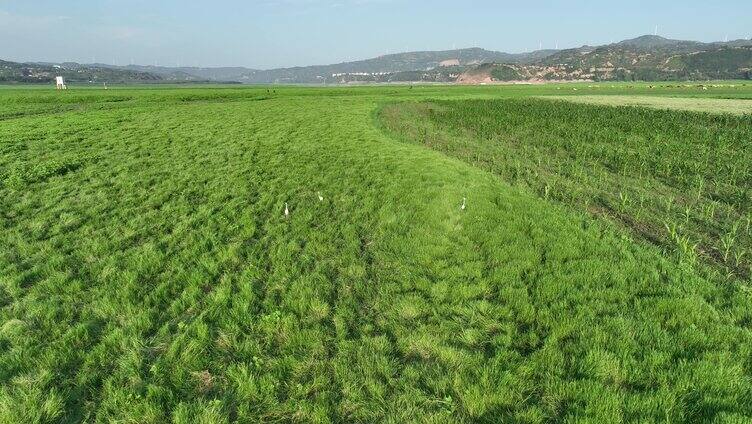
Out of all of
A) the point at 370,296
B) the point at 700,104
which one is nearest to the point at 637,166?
the point at 370,296

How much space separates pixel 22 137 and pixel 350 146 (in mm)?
20505

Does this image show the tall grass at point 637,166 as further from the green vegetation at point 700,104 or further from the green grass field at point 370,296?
the green vegetation at point 700,104

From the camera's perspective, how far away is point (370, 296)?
7605mm

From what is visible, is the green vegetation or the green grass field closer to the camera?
the green grass field

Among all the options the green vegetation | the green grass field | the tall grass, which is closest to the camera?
the green grass field

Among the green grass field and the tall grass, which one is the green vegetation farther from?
the green grass field

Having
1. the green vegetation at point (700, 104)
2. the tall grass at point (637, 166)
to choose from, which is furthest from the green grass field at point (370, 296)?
the green vegetation at point (700, 104)

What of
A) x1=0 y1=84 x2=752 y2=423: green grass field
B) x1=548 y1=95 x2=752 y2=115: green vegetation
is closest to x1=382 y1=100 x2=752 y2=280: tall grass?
x1=0 y1=84 x2=752 y2=423: green grass field

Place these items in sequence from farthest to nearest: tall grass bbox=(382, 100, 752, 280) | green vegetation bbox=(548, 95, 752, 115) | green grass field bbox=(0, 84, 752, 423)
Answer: green vegetation bbox=(548, 95, 752, 115) → tall grass bbox=(382, 100, 752, 280) → green grass field bbox=(0, 84, 752, 423)

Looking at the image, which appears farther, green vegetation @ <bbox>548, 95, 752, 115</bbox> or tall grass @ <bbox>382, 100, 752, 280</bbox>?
green vegetation @ <bbox>548, 95, 752, 115</bbox>

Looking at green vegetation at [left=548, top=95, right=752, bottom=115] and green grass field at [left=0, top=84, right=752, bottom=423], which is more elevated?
green vegetation at [left=548, top=95, right=752, bottom=115]

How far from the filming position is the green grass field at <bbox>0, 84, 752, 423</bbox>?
495 centimetres

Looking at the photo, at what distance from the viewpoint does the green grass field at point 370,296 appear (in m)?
4.95

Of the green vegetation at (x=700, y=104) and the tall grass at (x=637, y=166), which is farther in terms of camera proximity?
the green vegetation at (x=700, y=104)
